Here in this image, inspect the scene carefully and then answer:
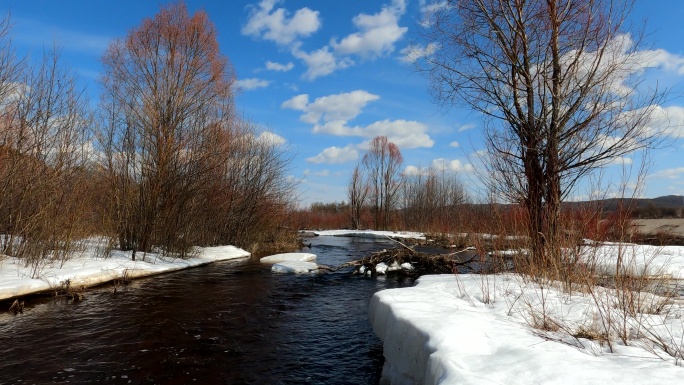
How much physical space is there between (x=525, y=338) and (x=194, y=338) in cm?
463

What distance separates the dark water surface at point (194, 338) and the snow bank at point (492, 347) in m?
0.83

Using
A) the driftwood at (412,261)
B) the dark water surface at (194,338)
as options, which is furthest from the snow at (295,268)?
the dark water surface at (194,338)

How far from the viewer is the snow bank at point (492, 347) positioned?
263cm

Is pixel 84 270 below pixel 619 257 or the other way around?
below

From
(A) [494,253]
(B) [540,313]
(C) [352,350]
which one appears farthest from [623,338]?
(A) [494,253]

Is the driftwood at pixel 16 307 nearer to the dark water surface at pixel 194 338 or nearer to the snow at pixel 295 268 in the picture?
the dark water surface at pixel 194 338

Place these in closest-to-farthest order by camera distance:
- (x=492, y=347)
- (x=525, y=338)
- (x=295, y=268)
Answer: (x=492, y=347) → (x=525, y=338) → (x=295, y=268)

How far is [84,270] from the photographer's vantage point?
30.1 ft

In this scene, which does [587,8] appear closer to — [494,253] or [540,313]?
[494,253]

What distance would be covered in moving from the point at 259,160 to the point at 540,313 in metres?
17.3

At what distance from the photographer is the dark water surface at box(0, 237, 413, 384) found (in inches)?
177

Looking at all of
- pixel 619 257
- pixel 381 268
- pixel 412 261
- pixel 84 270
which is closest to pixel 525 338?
pixel 619 257

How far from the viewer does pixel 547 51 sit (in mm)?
7133

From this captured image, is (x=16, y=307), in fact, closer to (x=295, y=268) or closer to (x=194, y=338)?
(x=194, y=338)
